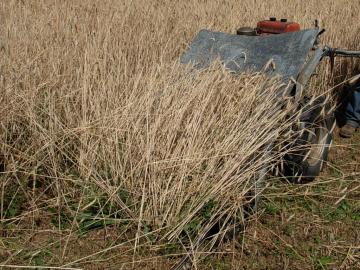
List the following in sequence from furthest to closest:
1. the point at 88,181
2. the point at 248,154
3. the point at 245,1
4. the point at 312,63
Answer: the point at 245,1 → the point at 312,63 → the point at 88,181 → the point at 248,154

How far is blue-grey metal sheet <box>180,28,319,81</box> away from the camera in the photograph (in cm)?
358

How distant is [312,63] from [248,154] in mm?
1145

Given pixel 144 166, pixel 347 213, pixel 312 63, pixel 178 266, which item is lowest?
pixel 347 213

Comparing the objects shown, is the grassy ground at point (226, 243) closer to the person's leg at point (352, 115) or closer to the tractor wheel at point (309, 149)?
the tractor wheel at point (309, 149)

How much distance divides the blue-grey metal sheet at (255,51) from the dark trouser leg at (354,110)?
124cm

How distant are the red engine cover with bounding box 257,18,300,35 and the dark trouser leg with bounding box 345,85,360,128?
929mm

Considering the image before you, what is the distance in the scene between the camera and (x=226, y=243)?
2.61 metres

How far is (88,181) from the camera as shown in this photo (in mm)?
2814

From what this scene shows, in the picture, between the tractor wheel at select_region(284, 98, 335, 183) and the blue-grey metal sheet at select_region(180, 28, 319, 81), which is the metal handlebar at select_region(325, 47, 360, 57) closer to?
the blue-grey metal sheet at select_region(180, 28, 319, 81)

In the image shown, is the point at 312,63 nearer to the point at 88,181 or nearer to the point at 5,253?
the point at 88,181

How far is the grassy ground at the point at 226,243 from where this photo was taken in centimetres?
244

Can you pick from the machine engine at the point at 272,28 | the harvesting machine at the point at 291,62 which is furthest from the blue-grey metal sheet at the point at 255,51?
the machine engine at the point at 272,28

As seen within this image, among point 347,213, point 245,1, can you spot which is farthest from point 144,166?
point 245,1

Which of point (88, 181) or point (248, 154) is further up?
point (248, 154)
